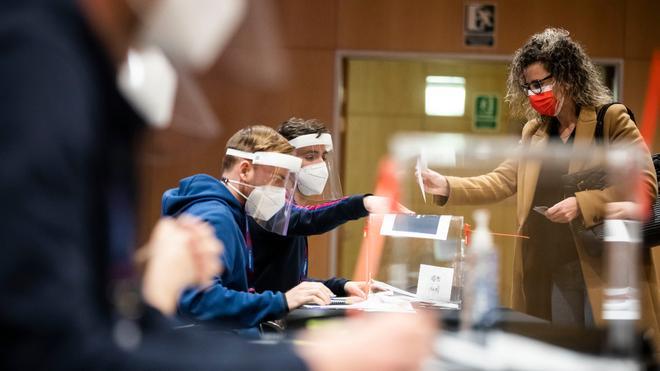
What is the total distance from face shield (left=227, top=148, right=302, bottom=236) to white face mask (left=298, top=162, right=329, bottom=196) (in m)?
0.43

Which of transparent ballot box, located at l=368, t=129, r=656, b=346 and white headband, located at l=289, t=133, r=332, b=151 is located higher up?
white headband, located at l=289, t=133, r=332, b=151

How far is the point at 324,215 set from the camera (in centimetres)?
249

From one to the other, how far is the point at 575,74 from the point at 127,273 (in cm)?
180

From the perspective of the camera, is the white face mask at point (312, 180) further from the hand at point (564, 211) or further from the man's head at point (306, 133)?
the hand at point (564, 211)

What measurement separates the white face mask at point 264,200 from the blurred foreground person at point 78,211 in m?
1.51

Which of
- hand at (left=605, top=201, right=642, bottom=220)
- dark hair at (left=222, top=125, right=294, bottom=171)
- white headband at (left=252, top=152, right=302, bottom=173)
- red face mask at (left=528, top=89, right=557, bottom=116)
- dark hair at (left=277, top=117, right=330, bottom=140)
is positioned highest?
red face mask at (left=528, top=89, right=557, bottom=116)

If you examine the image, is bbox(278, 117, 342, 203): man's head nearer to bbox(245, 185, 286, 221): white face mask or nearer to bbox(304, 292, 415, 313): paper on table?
bbox(245, 185, 286, 221): white face mask

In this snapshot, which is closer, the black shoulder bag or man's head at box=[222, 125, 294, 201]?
the black shoulder bag

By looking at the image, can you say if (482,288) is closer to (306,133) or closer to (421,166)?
(421,166)

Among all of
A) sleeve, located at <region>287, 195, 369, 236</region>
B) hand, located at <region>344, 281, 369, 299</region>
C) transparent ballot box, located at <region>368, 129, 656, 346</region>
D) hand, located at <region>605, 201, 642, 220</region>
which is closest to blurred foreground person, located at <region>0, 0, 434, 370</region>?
transparent ballot box, located at <region>368, 129, 656, 346</region>

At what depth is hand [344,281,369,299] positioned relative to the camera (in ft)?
6.40

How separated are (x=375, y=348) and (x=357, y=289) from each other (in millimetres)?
1539

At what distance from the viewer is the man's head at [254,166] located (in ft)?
6.82

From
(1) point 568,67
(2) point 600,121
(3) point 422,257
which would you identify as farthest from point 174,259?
(1) point 568,67
